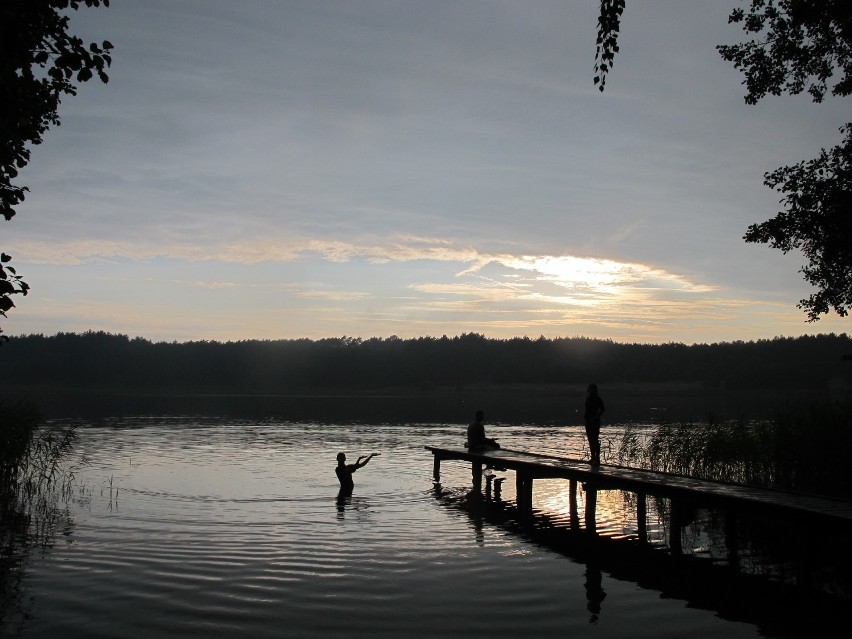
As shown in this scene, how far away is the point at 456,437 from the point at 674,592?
106 feet

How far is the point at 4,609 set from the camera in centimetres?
957

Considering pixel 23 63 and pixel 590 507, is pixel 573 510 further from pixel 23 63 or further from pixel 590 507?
pixel 23 63

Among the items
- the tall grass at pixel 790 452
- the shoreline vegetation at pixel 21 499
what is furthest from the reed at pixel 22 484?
the tall grass at pixel 790 452

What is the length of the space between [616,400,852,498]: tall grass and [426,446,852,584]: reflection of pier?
6.53 feet

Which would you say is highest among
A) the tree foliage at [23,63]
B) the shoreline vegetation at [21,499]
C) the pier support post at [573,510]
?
the tree foliage at [23,63]

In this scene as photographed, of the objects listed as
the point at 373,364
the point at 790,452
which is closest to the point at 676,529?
the point at 790,452

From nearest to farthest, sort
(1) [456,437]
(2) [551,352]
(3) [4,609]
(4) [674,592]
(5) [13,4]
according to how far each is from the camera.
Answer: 1. (5) [13,4]
2. (3) [4,609]
3. (4) [674,592]
4. (1) [456,437]
5. (2) [551,352]

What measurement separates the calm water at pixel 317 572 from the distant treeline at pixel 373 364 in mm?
104686

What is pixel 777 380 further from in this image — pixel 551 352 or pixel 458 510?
pixel 458 510

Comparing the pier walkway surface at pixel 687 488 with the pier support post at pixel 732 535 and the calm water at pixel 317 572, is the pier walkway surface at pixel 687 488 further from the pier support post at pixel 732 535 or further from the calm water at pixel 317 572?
the calm water at pixel 317 572

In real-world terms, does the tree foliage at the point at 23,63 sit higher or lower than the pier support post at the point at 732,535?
higher

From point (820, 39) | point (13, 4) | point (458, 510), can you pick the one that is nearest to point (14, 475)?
point (458, 510)

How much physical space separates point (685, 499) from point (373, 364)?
130272mm

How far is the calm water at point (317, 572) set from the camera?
30.4 ft
